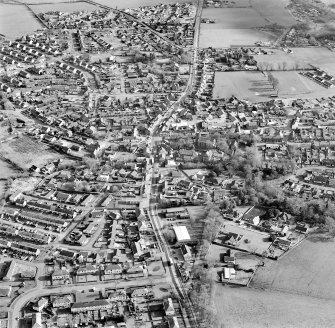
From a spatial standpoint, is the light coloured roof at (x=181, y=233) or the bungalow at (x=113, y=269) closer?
the bungalow at (x=113, y=269)

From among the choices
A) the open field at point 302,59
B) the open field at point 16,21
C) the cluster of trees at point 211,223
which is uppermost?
the open field at point 302,59

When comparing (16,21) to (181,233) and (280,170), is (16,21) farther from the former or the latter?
(181,233)

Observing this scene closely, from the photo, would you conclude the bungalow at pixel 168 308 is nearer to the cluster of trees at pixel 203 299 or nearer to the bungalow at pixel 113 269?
the cluster of trees at pixel 203 299

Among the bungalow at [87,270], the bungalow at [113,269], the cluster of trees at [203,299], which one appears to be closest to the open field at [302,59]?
the cluster of trees at [203,299]

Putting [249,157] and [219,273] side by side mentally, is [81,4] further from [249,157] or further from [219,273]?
[219,273]

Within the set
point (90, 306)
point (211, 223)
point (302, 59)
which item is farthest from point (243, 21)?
point (90, 306)

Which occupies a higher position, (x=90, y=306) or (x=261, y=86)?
(x=261, y=86)

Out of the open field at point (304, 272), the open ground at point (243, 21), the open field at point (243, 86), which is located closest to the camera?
the open field at point (304, 272)
